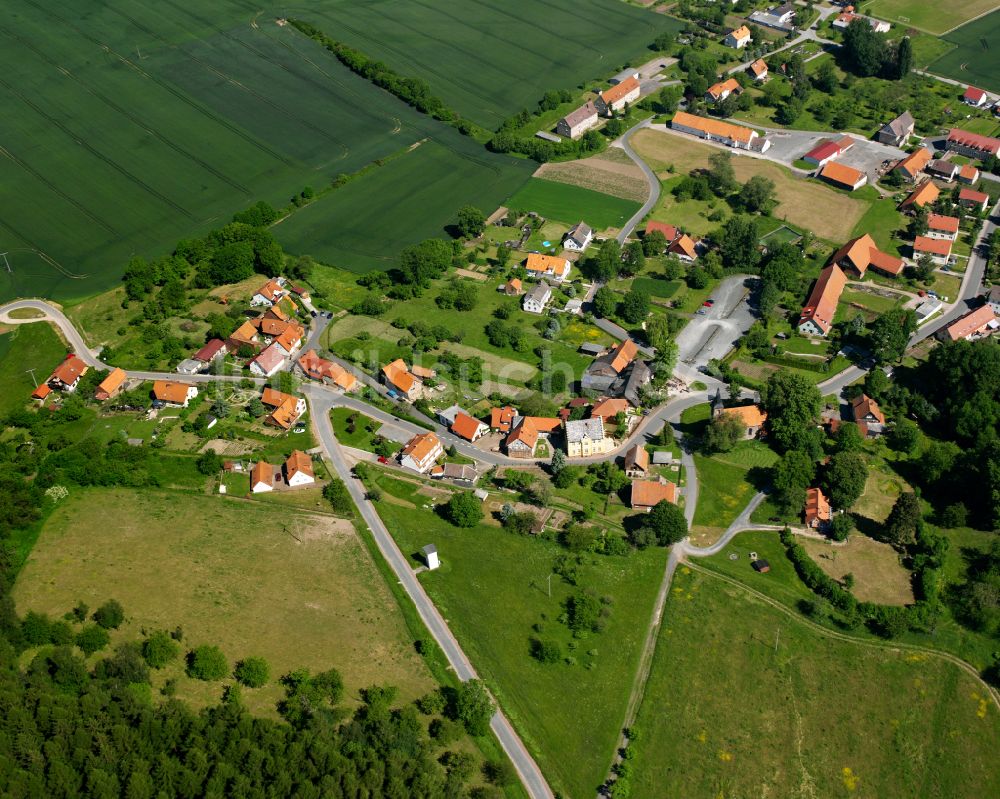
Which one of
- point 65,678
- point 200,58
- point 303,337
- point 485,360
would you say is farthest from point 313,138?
point 65,678

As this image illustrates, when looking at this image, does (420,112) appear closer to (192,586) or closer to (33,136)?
(33,136)

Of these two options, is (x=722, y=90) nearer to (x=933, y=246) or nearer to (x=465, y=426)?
(x=933, y=246)

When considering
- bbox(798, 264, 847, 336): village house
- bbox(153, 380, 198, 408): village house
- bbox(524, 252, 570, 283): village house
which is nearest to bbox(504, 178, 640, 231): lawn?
bbox(524, 252, 570, 283): village house

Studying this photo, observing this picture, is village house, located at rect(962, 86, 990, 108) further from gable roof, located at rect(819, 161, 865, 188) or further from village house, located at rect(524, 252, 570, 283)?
village house, located at rect(524, 252, 570, 283)

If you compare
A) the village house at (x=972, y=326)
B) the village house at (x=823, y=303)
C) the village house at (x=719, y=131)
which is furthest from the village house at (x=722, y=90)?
the village house at (x=972, y=326)

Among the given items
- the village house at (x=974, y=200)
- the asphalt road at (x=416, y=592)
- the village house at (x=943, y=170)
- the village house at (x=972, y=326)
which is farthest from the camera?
the village house at (x=943, y=170)

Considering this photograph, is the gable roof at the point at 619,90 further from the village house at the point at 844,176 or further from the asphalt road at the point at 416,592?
the asphalt road at the point at 416,592

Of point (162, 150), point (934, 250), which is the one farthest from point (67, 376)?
point (934, 250)
